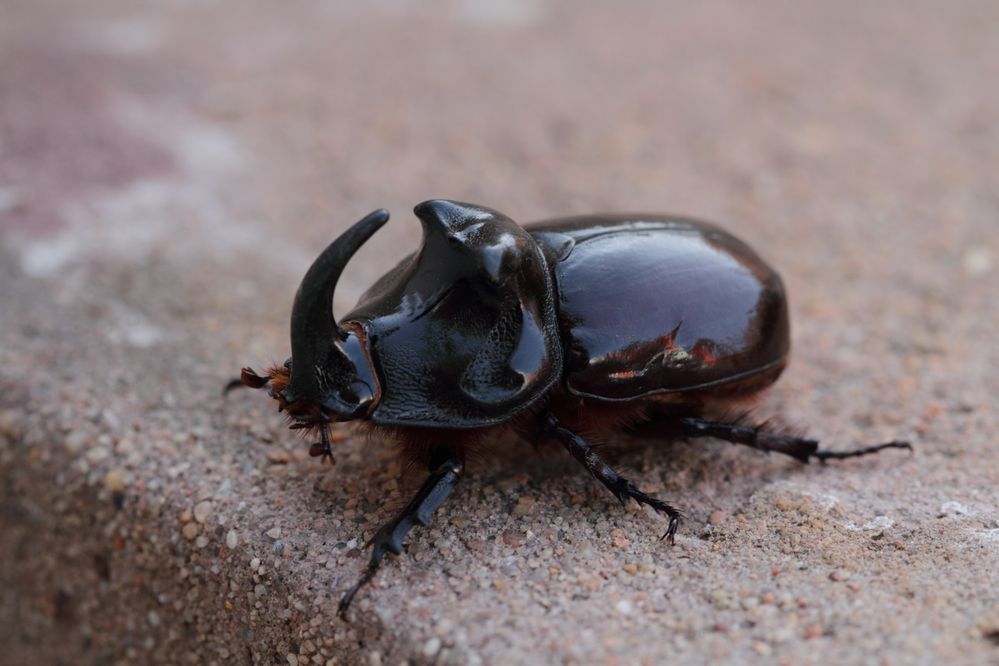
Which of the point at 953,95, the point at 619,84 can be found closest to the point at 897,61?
the point at 953,95

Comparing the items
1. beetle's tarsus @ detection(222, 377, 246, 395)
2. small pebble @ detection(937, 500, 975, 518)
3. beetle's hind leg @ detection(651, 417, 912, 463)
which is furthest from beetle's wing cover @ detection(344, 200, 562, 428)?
small pebble @ detection(937, 500, 975, 518)

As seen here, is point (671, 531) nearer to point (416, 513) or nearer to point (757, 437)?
point (757, 437)

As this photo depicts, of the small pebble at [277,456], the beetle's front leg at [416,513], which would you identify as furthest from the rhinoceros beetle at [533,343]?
the small pebble at [277,456]

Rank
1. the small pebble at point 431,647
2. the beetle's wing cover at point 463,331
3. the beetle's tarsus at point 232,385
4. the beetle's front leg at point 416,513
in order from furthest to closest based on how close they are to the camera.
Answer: the beetle's tarsus at point 232,385, the beetle's wing cover at point 463,331, the beetle's front leg at point 416,513, the small pebble at point 431,647

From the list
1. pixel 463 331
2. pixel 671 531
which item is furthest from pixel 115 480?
pixel 671 531

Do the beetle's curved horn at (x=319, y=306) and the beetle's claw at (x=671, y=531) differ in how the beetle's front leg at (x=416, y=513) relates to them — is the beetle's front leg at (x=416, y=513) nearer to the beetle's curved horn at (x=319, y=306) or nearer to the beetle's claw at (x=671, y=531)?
the beetle's curved horn at (x=319, y=306)
